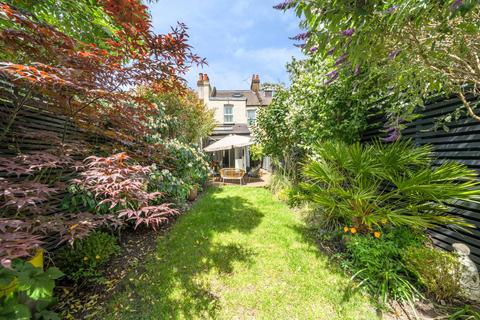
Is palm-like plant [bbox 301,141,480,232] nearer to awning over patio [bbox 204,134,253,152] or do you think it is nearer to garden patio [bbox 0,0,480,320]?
garden patio [bbox 0,0,480,320]

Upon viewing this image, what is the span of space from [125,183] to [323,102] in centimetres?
495

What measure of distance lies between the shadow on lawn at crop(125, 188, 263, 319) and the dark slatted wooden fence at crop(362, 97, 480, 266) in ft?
11.3

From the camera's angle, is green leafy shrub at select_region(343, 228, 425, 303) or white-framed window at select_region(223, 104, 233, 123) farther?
white-framed window at select_region(223, 104, 233, 123)

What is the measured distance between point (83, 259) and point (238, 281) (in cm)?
250

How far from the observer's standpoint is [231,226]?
16.1 ft

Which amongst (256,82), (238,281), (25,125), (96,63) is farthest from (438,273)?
(256,82)

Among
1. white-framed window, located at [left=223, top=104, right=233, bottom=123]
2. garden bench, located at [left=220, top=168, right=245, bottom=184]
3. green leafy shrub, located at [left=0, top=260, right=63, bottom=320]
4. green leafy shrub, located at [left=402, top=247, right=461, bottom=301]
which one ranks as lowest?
green leafy shrub, located at [left=402, top=247, right=461, bottom=301]

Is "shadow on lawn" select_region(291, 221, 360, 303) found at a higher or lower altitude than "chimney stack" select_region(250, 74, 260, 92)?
lower

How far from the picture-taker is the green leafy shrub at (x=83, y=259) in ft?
9.44

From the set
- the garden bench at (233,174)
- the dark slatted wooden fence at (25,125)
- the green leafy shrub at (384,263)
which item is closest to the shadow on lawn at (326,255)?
the green leafy shrub at (384,263)

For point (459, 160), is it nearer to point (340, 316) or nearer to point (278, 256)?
point (340, 316)

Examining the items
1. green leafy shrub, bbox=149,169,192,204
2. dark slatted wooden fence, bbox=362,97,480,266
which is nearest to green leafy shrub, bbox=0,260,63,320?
green leafy shrub, bbox=149,169,192,204

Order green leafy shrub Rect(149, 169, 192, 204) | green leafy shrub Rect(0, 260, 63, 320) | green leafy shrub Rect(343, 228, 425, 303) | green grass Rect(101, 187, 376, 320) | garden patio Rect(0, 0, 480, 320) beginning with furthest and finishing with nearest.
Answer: green leafy shrub Rect(149, 169, 192, 204), green leafy shrub Rect(343, 228, 425, 303), green grass Rect(101, 187, 376, 320), garden patio Rect(0, 0, 480, 320), green leafy shrub Rect(0, 260, 63, 320)

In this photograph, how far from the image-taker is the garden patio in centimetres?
197
